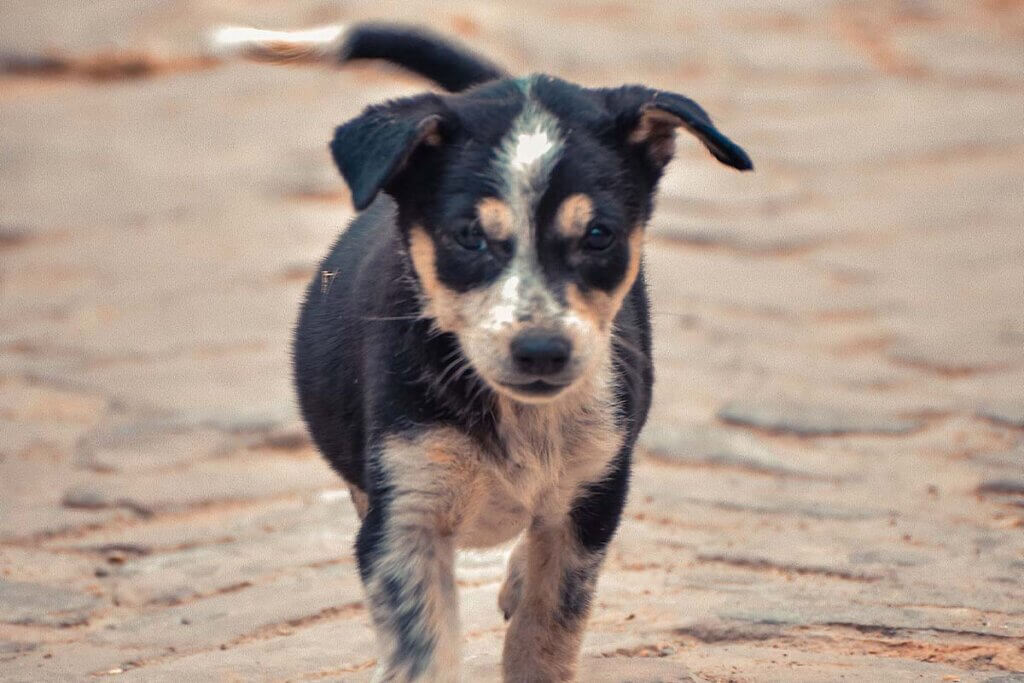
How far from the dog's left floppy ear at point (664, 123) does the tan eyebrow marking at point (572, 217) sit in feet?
1.06

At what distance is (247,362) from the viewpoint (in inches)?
273

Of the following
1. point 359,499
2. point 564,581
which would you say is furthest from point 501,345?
point 359,499

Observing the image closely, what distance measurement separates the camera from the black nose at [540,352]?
3354 mm

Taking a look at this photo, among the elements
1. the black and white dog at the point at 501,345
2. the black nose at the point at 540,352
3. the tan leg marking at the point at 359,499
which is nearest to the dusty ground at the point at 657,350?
the tan leg marking at the point at 359,499

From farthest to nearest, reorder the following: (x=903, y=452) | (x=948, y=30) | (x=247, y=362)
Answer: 1. (x=948, y=30)
2. (x=247, y=362)
3. (x=903, y=452)

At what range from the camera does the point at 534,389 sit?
3.46 metres

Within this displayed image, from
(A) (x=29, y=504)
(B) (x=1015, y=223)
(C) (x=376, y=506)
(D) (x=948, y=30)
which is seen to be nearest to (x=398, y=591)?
(C) (x=376, y=506)

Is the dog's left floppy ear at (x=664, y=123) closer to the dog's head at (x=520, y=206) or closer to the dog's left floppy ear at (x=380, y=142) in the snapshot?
the dog's head at (x=520, y=206)

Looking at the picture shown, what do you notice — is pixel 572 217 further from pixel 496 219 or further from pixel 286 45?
pixel 286 45

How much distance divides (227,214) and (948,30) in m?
5.99

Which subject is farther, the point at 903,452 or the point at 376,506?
Result: the point at 903,452

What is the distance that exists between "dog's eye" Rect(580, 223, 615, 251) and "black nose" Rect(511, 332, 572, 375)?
0.91ft

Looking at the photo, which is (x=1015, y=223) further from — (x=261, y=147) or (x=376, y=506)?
(x=376, y=506)

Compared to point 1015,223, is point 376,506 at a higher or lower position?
higher
